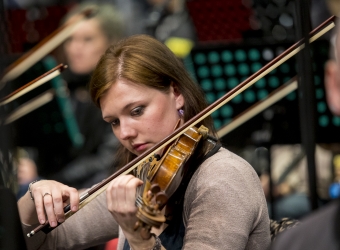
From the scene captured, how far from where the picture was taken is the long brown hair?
160 cm

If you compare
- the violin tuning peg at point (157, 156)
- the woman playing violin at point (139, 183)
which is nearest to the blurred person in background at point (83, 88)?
the woman playing violin at point (139, 183)

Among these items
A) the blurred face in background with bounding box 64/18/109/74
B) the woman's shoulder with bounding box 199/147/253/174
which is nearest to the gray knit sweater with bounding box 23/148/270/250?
the woman's shoulder with bounding box 199/147/253/174

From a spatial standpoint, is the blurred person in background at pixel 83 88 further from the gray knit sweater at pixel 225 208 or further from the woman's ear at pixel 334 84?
the woman's ear at pixel 334 84

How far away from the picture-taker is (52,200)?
152 cm

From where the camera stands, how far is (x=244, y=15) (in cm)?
348

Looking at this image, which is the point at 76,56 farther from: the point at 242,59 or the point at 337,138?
the point at 337,138

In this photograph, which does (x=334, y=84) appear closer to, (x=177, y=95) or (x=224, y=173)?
(x=224, y=173)

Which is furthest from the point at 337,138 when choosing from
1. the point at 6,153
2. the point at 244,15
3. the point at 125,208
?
the point at 6,153

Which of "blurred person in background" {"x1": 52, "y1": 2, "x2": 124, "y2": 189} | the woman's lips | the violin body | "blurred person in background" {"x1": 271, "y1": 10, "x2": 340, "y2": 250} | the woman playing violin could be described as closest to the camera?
"blurred person in background" {"x1": 271, "y1": 10, "x2": 340, "y2": 250}

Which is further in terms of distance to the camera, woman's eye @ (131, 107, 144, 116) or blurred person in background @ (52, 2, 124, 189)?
blurred person in background @ (52, 2, 124, 189)

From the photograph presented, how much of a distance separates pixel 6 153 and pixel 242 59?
1.77 meters

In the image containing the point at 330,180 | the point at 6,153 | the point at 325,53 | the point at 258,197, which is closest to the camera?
the point at 6,153

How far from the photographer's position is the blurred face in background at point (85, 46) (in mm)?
3598

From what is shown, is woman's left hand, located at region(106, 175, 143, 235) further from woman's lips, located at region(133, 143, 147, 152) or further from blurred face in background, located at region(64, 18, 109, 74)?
blurred face in background, located at region(64, 18, 109, 74)
